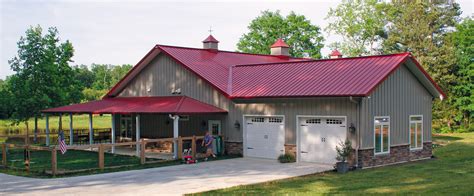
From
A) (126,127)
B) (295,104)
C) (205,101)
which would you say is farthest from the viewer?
(126,127)

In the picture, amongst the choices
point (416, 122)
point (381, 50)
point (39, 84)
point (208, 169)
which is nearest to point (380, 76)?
point (416, 122)

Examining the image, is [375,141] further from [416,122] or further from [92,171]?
[92,171]

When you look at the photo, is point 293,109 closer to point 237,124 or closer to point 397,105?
point 237,124

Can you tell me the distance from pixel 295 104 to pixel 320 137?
162 cm

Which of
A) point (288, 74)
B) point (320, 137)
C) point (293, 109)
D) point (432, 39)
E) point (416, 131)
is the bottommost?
point (320, 137)

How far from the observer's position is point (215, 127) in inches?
920

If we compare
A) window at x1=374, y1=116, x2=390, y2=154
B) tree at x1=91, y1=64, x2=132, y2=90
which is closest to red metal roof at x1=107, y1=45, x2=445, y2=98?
window at x1=374, y1=116, x2=390, y2=154

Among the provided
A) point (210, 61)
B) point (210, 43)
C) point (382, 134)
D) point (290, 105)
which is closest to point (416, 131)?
point (382, 134)

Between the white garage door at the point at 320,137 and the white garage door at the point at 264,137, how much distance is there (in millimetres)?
1020

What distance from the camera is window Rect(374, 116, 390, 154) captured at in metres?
18.9

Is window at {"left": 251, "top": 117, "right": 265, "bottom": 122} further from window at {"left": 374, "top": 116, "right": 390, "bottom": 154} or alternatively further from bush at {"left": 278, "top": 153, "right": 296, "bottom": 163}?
window at {"left": 374, "top": 116, "right": 390, "bottom": 154}

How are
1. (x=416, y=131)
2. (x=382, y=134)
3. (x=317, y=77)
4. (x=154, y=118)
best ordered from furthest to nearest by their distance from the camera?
(x=154, y=118), (x=416, y=131), (x=317, y=77), (x=382, y=134)

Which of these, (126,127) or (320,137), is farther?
(126,127)

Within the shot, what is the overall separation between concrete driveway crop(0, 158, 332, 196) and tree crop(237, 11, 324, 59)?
41.3 metres
